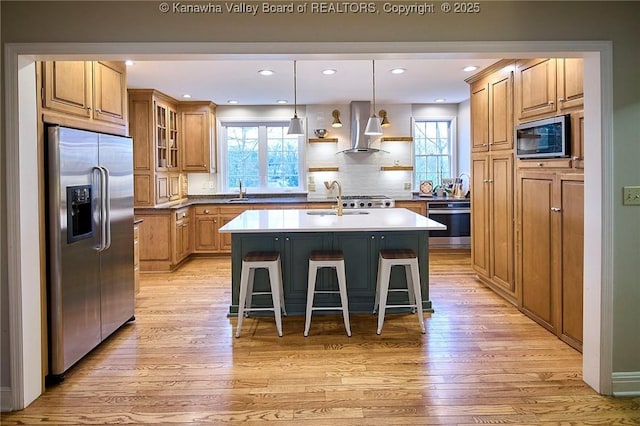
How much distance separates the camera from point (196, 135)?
7.18 meters

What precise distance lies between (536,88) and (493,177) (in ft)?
3.68

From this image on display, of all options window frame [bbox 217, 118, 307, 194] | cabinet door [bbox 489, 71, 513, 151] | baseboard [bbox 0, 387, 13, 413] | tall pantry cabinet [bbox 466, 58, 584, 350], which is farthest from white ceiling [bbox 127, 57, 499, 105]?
baseboard [bbox 0, 387, 13, 413]

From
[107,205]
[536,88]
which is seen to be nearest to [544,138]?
[536,88]

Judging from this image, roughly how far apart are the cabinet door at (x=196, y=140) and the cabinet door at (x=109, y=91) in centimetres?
323

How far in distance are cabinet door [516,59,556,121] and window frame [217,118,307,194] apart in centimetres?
412

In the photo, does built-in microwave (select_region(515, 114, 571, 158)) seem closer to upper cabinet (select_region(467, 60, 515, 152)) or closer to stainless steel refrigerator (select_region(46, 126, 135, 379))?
upper cabinet (select_region(467, 60, 515, 152))

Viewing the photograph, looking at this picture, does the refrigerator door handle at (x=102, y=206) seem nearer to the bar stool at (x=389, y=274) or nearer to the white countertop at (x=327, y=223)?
the white countertop at (x=327, y=223)

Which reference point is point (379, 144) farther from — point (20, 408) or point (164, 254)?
point (20, 408)

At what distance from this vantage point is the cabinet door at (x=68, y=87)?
280 cm

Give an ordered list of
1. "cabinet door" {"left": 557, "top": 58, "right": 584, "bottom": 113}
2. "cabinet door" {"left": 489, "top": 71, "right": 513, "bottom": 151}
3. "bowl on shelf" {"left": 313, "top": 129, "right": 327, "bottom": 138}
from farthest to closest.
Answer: "bowl on shelf" {"left": 313, "top": 129, "right": 327, "bottom": 138} → "cabinet door" {"left": 489, "top": 71, "right": 513, "bottom": 151} → "cabinet door" {"left": 557, "top": 58, "right": 584, "bottom": 113}

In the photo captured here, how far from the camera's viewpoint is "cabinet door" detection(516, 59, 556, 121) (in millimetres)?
3504

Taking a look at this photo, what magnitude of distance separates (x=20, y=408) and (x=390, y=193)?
19.5 ft

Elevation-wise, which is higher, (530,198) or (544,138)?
(544,138)

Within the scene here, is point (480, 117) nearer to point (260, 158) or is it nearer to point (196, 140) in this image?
point (260, 158)
